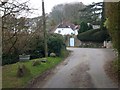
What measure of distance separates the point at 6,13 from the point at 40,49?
1650 cm

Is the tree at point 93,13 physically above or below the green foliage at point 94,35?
above

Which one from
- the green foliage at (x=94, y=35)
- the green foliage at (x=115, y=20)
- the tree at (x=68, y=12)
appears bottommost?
the green foliage at (x=94, y=35)

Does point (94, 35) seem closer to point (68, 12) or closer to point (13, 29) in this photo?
point (68, 12)

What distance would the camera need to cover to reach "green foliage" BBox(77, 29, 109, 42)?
50362 mm

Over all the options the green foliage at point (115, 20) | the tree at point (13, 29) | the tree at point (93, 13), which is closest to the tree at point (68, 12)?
the tree at point (93, 13)

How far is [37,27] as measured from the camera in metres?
32.0

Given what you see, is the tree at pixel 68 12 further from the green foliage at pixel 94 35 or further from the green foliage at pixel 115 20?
the green foliage at pixel 115 20

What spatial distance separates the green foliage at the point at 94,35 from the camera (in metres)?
50.4

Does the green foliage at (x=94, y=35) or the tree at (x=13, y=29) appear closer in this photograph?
the tree at (x=13, y=29)

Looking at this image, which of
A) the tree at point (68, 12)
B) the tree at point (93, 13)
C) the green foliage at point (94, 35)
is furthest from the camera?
the tree at point (68, 12)

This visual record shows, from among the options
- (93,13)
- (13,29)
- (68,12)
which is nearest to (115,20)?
(13,29)

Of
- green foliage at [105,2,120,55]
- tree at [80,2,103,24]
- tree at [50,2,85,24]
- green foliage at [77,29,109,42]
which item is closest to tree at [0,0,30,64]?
green foliage at [105,2,120,55]

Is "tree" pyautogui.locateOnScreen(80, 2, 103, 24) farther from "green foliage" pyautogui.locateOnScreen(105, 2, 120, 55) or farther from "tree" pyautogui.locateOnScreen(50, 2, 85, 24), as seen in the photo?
"green foliage" pyautogui.locateOnScreen(105, 2, 120, 55)

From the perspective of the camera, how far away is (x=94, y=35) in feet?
173
